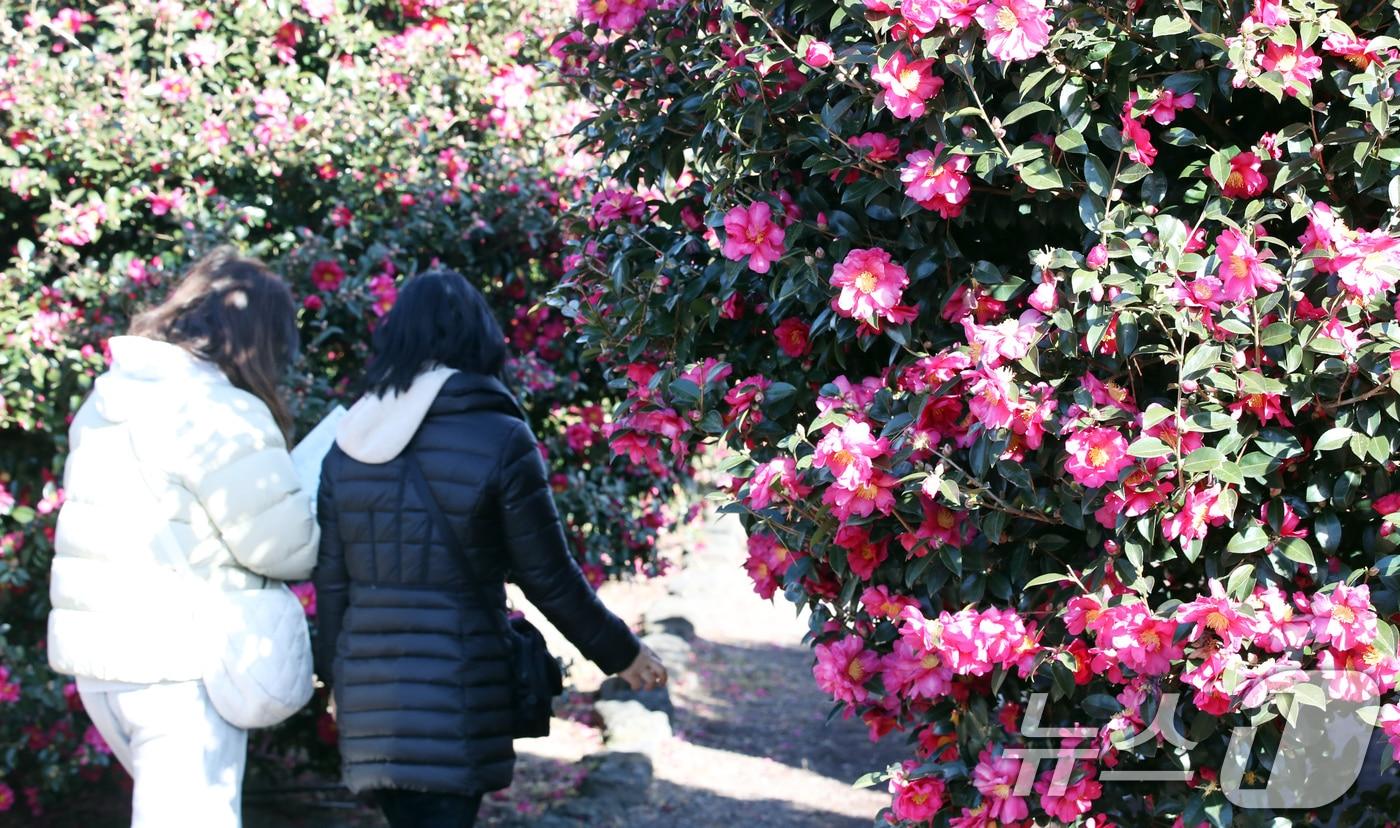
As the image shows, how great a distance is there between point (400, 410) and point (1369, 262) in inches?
76.8

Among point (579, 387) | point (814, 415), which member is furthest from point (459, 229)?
point (814, 415)

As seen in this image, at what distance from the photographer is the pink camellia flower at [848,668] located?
83.4 inches

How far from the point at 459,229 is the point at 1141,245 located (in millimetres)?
2532

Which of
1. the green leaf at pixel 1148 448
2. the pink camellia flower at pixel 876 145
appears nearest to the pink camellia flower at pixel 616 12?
the pink camellia flower at pixel 876 145

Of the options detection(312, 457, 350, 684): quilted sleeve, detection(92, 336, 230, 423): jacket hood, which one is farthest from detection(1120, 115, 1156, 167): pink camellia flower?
detection(92, 336, 230, 423): jacket hood

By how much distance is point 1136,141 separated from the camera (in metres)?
1.73

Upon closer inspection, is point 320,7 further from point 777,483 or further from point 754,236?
point 777,483

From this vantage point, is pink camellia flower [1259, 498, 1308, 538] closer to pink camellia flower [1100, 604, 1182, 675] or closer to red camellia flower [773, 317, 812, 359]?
pink camellia flower [1100, 604, 1182, 675]

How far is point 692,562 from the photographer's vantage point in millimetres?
9406

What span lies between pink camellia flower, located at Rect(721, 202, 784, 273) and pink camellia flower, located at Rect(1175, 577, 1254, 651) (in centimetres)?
73

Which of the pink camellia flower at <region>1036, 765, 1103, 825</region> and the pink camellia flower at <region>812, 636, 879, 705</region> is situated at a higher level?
the pink camellia flower at <region>812, 636, 879, 705</region>

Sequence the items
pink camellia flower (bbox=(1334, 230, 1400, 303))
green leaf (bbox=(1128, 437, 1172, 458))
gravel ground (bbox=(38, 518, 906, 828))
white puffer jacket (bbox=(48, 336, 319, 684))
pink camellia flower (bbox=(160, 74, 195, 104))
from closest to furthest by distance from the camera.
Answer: pink camellia flower (bbox=(1334, 230, 1400, 303)), green leaf (bbox=(1128, 437, 1172, 458)), white puffer jacket (bbox=(48, 336, 319, 684)), pink camellia flower (bbox=(160, 74, 195, 104)), gravel ground (bbox=(38, 518, 906, 828))

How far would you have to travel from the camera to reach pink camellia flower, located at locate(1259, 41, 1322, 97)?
5.37 ft

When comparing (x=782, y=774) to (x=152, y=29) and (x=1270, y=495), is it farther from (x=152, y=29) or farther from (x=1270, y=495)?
(x=1270, y=495)
